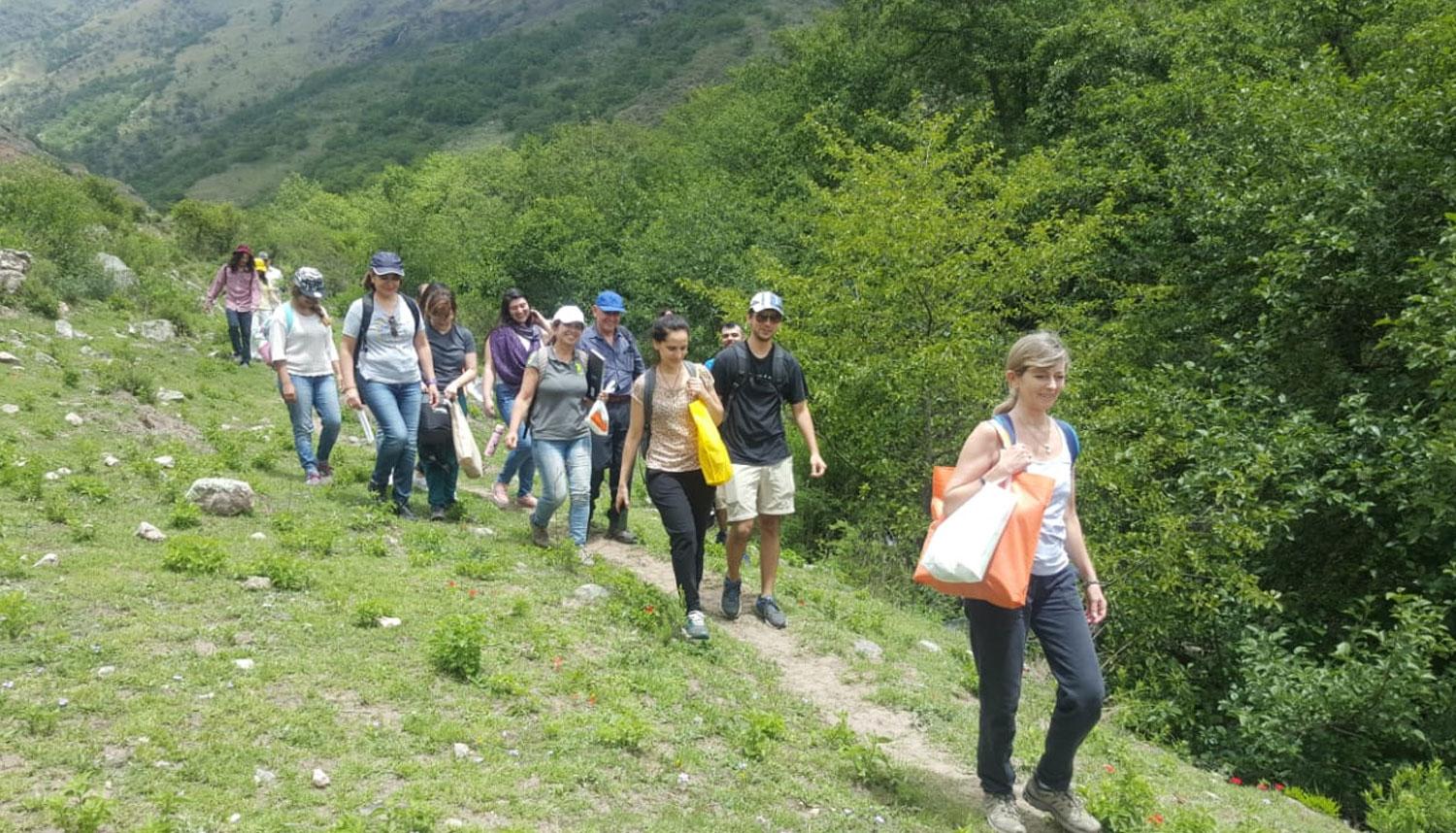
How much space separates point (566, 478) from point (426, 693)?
2.88 metres

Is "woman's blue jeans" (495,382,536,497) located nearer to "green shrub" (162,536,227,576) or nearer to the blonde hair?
"green shrub" (162,536,227,576)

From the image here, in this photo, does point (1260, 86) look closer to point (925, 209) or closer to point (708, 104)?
point (925, 209)

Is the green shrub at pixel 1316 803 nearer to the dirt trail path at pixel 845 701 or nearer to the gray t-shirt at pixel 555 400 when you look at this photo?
the dirt trail path at pixel 845 701

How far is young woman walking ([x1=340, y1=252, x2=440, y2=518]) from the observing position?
7.10 metres

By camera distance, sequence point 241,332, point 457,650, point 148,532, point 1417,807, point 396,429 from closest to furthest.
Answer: point 457,650 < point 1417,807 < point 148,532 < point 396,429 < point 241,332

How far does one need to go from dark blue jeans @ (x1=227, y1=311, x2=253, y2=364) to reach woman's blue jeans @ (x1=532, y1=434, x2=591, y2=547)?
31.7ft

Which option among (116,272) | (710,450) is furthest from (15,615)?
(116,272)

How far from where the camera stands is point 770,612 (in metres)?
6.63

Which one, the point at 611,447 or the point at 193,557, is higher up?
the point at 611,447

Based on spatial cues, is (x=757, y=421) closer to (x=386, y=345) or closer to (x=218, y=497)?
(x=386, y=345)

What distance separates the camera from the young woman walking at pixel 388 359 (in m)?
7.10

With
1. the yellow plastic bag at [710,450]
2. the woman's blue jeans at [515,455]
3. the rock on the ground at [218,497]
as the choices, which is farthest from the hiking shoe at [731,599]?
the rock on the ground at [218,497]

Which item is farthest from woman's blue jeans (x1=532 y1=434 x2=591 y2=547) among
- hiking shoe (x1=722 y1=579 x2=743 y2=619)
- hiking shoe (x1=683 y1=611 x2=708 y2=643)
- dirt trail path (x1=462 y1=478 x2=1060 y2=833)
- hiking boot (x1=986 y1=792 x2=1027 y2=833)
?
hiking boot (x1=986 y1=792 x2=1027 y2=833)

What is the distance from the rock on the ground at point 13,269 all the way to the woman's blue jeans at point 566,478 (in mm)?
10966
